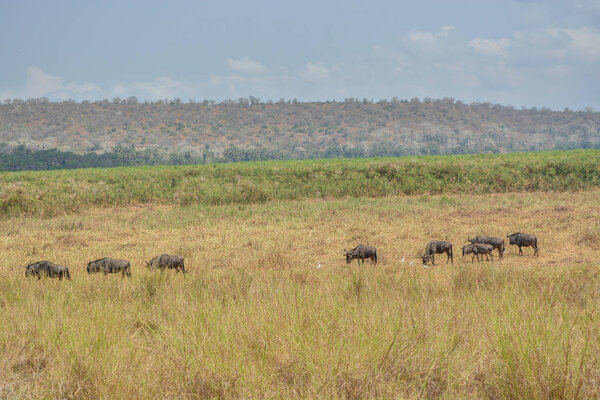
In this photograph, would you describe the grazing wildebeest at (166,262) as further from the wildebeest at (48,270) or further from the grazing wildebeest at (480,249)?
the grazing wildebeest at (480,249)

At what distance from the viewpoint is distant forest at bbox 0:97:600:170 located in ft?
356

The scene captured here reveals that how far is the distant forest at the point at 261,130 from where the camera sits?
356 feet

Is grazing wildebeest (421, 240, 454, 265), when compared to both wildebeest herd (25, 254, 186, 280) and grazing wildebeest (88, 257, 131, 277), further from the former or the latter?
grazing wildebeest (88, 257, 131, 277)

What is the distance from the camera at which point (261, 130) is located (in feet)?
428

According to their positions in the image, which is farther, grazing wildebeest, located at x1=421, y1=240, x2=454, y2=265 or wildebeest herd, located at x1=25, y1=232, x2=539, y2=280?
grazing wildebeest, located at x1=421, y1=240, x2=454, y2=265

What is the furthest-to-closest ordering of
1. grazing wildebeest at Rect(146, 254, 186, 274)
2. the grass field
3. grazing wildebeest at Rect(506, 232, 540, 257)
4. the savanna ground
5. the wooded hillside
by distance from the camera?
1. the wooded hillside
2. the grass field
3. grazing wildebeest at Rect(506, 232, 540, 257)
4. grazing wildebeest at Rect(146, 254, 186, 274)
5. the savanna ground

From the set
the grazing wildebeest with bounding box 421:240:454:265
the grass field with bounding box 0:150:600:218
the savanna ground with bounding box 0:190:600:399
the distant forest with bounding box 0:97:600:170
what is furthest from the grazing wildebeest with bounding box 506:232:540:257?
the distant forest with bounding box 0:97:600:170

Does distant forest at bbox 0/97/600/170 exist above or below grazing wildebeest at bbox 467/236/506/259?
above

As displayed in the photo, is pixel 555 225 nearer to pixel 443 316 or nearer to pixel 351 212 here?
pixel 351 212

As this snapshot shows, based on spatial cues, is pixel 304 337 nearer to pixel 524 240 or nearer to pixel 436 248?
pixel 436 248

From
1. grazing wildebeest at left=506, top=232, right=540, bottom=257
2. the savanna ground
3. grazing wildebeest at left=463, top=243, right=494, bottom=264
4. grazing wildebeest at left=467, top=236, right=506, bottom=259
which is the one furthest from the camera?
grazing wildebeest at left=506, top=232, right=540, bottom=257

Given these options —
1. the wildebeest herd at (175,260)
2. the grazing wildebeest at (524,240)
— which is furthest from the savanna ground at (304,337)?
the grazing wildebeest at (524,240)

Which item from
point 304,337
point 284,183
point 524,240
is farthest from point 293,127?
point 304,337

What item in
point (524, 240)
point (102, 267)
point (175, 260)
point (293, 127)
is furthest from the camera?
point (293, 127)
